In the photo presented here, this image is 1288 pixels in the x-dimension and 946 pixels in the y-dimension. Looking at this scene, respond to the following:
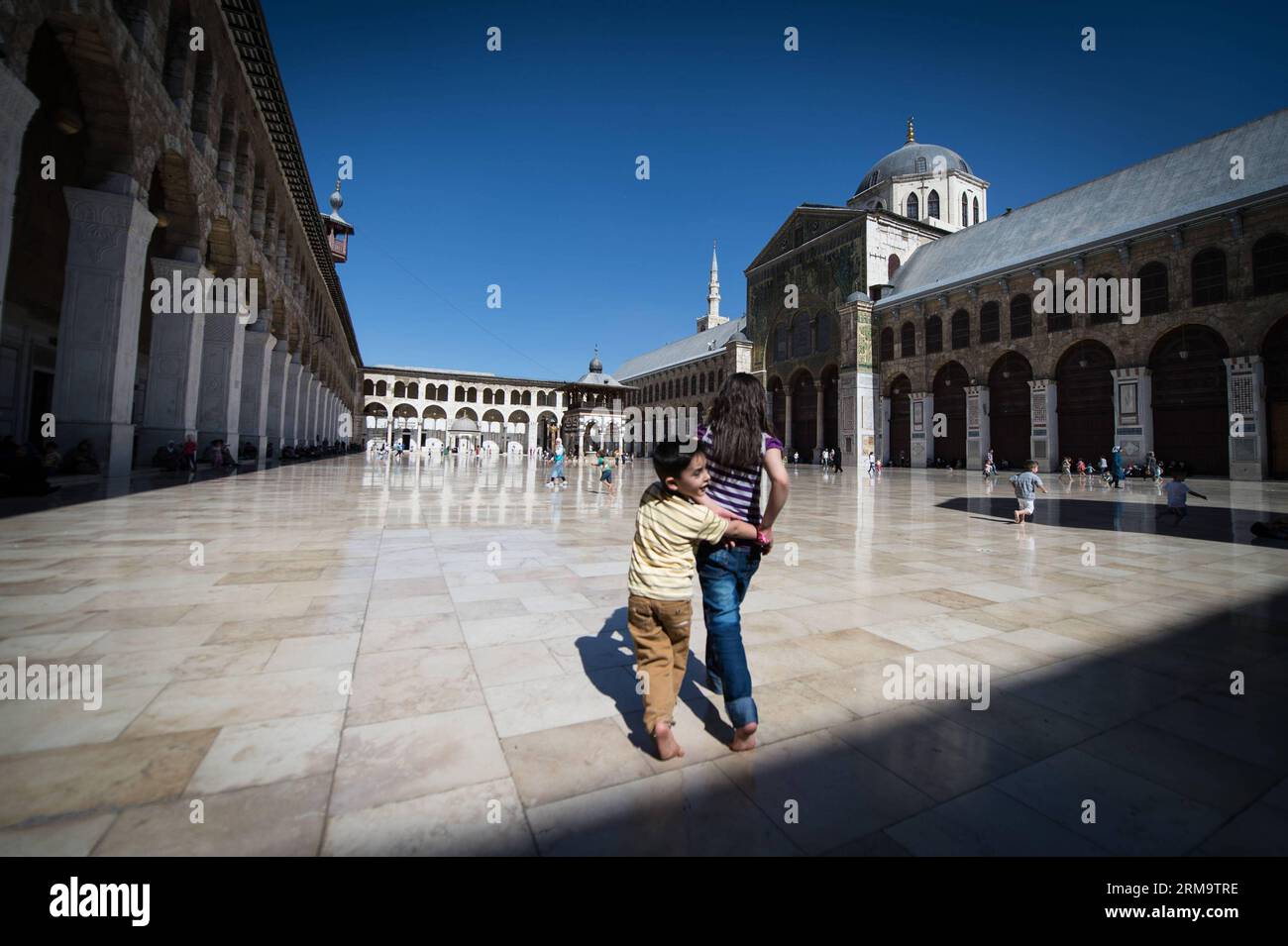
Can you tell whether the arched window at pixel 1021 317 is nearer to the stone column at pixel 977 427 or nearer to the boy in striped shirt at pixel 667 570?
the stone column at pixel 977 427

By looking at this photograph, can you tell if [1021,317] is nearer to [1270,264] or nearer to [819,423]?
[1270,264]

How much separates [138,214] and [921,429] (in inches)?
1472

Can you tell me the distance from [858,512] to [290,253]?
2709 centimetres

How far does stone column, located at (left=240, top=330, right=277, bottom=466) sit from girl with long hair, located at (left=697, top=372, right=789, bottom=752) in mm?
23466

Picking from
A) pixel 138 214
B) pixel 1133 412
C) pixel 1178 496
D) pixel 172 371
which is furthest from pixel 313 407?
pixel 1133 412

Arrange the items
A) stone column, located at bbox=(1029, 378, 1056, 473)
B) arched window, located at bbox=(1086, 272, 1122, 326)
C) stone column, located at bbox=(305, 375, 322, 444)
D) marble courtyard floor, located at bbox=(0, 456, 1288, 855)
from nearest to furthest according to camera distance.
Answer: marble courtyard floor, located at bbox=(0, 456, 1288, 855) < arched window, located at bbox=(1086, 272, 1122, 326) < stone column, located at bbox=(1029, 378, 1056, 473) < stone column, located at bbox=(305, 375, 322, 444)

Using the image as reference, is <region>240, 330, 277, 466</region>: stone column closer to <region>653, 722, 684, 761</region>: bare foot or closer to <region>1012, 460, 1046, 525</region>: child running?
<region>653, 722, 684, 761</region>: bare foot

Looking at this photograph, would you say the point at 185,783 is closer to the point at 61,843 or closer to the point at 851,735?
the point at 61,843

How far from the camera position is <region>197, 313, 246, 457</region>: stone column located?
17422 millimetres

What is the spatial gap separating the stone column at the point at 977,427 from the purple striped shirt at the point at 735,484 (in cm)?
3440

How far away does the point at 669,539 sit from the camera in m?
2.39

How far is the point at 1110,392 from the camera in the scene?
87.0 feet

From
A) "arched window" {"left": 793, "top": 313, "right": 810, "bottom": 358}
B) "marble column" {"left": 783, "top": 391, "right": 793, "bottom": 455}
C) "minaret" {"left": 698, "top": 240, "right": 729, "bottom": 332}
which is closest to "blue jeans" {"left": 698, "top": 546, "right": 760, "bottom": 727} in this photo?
"marble column" {"left": 783, "top": 391, "right": 793, "bottom": 455}

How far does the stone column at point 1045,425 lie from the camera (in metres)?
28.5
